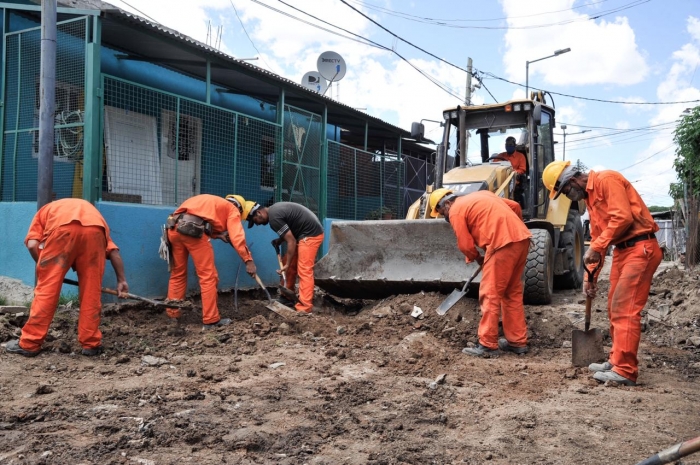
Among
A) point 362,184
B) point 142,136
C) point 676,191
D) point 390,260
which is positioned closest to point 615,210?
point 390,260

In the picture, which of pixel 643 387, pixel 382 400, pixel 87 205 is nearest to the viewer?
pixel 382 400

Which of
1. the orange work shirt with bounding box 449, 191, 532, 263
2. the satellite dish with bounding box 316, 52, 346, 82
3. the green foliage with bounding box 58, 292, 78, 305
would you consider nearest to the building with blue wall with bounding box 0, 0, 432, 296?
the green foliage with bounding box 58, 292, 78, 305

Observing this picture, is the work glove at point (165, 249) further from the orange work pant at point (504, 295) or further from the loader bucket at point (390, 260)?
the orange work pant at point (504, 295)

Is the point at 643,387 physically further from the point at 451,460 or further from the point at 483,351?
the point at 451,460

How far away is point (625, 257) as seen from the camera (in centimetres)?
451

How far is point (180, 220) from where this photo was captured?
6.38 m

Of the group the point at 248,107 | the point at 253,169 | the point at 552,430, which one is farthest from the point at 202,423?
the point at 248,107

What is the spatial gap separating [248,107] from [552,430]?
934cm

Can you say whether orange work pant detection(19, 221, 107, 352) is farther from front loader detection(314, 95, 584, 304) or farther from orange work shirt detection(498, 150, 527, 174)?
orange work shirt detection(498, 150, 527, 174)

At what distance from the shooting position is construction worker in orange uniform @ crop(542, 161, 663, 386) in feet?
14.3

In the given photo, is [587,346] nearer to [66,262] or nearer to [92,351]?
[92,351]

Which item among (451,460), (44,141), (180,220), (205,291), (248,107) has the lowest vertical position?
(451,460)

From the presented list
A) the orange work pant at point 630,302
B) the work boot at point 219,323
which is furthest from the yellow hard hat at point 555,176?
the work boot at point 219,323

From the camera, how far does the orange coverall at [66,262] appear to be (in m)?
4.89
